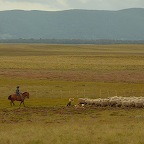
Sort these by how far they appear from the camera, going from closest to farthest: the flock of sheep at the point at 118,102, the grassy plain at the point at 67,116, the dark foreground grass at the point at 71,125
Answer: the dark foreground grass at the point at 71,125, the grassy plain at the point at 67,116, the flock of sheep at the point at 118,102

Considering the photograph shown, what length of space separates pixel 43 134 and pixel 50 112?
11581 millimetres

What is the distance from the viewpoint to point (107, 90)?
182ft

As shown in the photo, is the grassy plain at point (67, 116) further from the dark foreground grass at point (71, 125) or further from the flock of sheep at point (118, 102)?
the flock of sheep at point (118, 102)

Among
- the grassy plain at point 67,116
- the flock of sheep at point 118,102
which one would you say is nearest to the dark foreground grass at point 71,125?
the grassy plain at point 67,116

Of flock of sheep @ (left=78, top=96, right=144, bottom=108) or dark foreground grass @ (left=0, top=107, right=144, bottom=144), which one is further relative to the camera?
flock of sheep @ (left=78, top=96, right=144, bottom=108)

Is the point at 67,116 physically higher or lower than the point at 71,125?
lower

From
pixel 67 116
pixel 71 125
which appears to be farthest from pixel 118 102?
pixel 71 125

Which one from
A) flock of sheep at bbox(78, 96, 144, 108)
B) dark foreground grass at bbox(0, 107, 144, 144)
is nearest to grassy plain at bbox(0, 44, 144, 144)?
dark foreground grass at bbox(0, 107, 144, 144)

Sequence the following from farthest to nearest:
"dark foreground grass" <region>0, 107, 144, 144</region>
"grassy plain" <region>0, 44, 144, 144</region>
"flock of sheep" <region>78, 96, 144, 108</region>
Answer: "flock of sheep" <region>78, 96, 144, 108</region> < "grassy plain" <region>0, 44, 144, 144</region> < "dark foreground grass" <region>0, 107, 144, 144</region>

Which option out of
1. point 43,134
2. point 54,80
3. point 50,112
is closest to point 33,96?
point 50,112

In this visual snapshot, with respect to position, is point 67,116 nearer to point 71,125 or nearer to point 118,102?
point 71,125

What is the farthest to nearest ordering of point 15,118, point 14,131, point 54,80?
point 54,80, point 15,118, point 14,131

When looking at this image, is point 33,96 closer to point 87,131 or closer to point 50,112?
point 50,112

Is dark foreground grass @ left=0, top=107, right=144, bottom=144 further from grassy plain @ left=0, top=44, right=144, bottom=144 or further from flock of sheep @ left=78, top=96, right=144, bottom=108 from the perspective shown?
flock of sheep @ left=78, top=96, right=144, bottom=108
